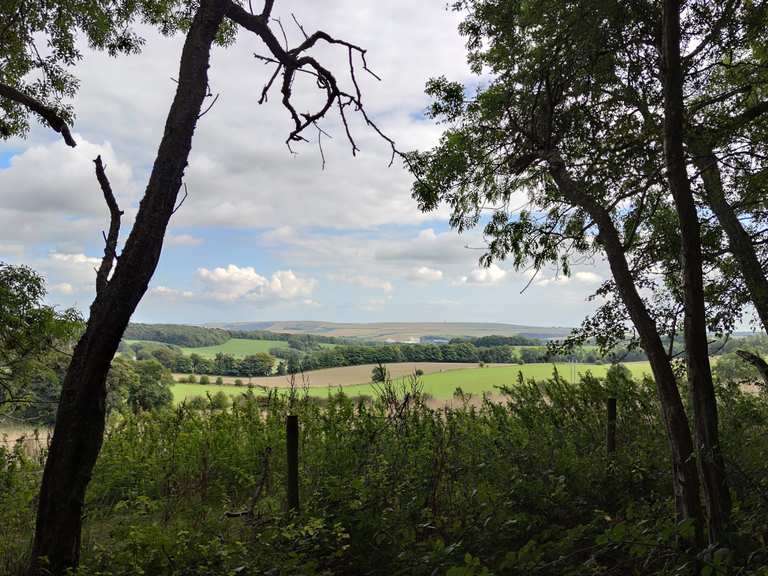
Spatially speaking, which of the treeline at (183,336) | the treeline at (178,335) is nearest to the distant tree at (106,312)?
the treeline at (183,336)

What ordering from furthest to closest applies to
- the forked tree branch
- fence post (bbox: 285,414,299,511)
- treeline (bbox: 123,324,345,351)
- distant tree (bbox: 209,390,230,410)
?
treeline (bbox: 123,324,345,351), distant tree (bbox: 209,390,230,410), fence post (bbox: 285,414,299,511), the forked tree branch

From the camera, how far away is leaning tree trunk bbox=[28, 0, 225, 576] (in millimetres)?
3426

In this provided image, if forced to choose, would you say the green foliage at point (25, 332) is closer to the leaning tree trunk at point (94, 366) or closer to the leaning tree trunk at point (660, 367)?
the leaning tree trunk at point (94, 366)

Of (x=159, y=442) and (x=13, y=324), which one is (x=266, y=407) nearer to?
(x=159, y=442)

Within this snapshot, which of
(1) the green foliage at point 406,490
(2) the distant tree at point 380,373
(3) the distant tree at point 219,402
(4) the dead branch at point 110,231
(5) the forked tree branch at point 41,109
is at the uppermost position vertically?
(5) the forked tree branch at point 41,109

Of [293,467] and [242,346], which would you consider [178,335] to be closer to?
[242,346]

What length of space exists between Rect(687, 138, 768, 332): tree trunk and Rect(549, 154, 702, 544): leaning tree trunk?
1.58 meters

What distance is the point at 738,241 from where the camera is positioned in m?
6.85

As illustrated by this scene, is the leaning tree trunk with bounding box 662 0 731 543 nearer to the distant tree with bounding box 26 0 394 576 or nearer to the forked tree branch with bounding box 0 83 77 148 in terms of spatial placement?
the distant tree with bounding box 26 0 394 576

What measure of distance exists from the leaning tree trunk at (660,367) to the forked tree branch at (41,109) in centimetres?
477

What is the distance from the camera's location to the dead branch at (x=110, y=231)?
3834 millimetres

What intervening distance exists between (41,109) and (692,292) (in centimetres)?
529

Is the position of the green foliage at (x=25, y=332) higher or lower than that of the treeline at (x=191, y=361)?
higher

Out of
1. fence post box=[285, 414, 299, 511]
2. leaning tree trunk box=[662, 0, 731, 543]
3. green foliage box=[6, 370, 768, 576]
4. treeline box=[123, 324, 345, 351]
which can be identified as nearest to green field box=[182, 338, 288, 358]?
treeline box=[123, 324, 345, 351]
